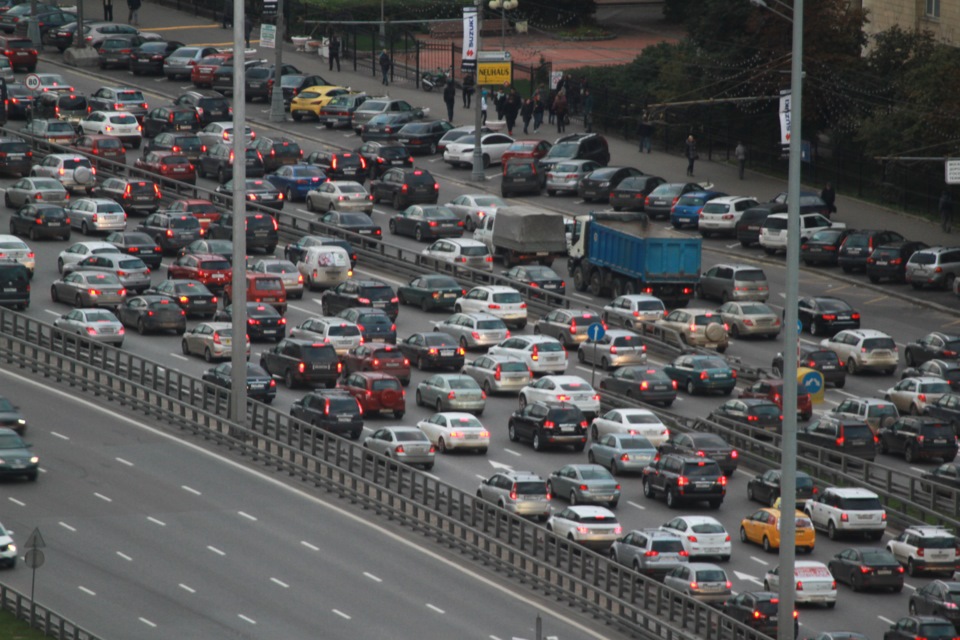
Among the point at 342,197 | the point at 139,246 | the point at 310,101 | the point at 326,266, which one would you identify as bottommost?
the point at 326,266

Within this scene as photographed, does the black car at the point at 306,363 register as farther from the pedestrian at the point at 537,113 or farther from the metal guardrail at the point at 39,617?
the pedestrian at the point at 537,113

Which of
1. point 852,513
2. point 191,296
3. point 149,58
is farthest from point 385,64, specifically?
point 852,513

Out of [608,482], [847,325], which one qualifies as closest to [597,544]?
[608,482]

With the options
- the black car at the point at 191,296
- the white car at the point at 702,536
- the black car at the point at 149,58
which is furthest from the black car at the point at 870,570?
the black car at the point at 149,58

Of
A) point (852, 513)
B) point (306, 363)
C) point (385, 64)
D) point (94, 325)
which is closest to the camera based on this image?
point (852, 513)

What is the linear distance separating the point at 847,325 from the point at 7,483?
28466mm

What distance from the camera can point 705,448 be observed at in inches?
2100

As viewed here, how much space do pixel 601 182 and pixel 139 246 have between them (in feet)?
64.7

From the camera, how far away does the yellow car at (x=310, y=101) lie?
9269cm

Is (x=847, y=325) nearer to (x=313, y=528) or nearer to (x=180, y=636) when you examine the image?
(x=313, y=528)

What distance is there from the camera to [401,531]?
47938mm

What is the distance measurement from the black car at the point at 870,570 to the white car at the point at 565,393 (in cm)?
1131

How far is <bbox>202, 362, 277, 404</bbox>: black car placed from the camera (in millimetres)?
54812

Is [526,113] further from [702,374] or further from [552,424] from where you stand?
[552,424]
